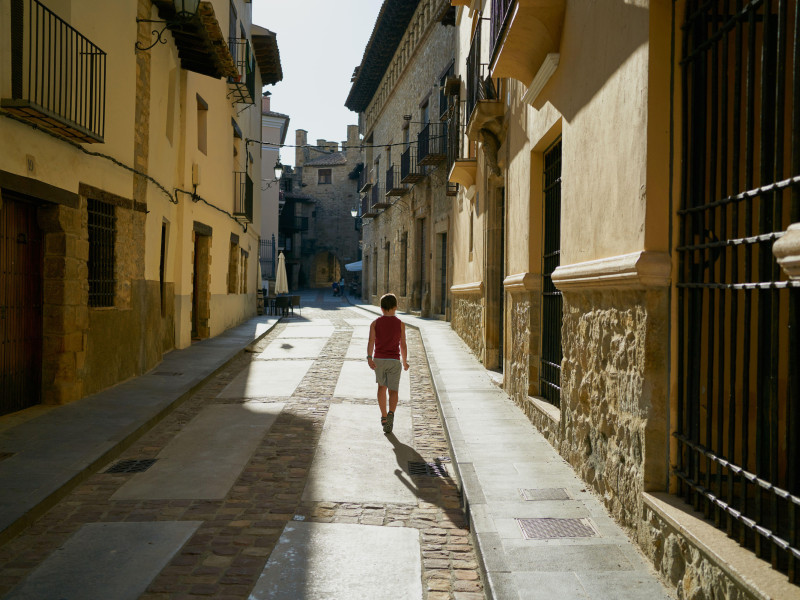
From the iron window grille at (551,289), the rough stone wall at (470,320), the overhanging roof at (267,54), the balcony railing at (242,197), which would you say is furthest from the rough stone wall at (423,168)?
the iron window grille at (551,289)

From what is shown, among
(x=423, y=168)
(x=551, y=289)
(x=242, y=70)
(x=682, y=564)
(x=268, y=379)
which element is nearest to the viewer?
(x=682, y=564)

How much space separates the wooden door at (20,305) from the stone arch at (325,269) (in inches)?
1901

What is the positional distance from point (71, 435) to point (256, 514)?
2663mm

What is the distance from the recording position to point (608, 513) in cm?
442

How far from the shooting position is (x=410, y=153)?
75.8 feet

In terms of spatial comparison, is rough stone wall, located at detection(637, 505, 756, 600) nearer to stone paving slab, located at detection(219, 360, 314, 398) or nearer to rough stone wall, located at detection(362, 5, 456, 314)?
stone paving slab, located at detection(219, 360, 314, 398)

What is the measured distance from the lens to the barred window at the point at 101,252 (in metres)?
8.74

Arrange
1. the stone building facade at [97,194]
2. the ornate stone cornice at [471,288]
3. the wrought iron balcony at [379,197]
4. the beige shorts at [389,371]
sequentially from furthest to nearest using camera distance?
the wrought iron balcony at [379,197], the ornate stone cornice at [471,288], the beige shorts at [389,371], the stone building facade at [97,194]

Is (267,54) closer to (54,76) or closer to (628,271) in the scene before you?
(54,76)

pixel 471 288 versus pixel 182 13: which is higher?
pixel 182 13

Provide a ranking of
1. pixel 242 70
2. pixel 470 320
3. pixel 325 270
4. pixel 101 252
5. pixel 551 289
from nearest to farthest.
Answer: pixel 551 289, pixel 101 252, pixel 470 320, pixel 242 70, pixel 325 270

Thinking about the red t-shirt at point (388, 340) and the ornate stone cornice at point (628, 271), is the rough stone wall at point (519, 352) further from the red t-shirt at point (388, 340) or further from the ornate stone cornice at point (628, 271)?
the ornate stone cornice at point (628, 271)

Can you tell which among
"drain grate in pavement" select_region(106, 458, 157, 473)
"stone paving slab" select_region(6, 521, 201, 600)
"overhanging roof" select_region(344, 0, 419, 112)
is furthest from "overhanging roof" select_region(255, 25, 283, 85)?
"stone paving slab" select_region(6, 521, 201, 600)

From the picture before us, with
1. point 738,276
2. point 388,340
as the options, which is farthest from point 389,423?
point 738,276
